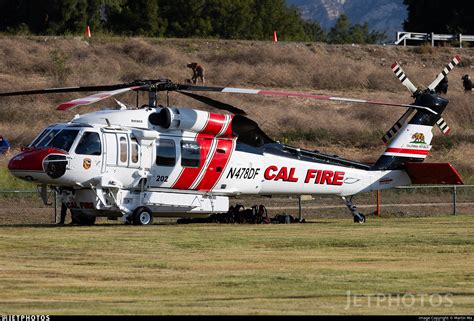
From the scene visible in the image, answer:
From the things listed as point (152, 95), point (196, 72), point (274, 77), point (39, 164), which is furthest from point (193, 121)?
point (274, 77)

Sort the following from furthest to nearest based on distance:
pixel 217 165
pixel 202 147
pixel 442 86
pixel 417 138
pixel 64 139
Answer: pixel 442 86
pixel 417 138
pixel 217 165
pixel 202 147
pixel 64 139

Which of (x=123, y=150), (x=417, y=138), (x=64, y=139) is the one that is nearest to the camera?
(x=64, y=139)

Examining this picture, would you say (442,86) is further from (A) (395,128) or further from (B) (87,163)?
(B) (87,163)

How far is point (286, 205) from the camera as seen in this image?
41.2 m

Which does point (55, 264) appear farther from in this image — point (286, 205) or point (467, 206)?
point (467, 206)

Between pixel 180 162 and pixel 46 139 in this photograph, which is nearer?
pixel 46 139

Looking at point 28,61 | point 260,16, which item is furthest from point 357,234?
point 260,16

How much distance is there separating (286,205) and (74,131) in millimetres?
12977

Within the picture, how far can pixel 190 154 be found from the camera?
3166 cm

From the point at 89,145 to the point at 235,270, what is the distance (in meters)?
10.4

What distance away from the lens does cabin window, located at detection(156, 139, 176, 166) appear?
31.1 metres

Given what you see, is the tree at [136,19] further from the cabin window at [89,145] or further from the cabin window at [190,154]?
the cabin window at [89,145]

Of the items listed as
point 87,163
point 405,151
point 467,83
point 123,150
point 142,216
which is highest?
point 123,150

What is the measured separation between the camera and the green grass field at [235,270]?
16062mm
